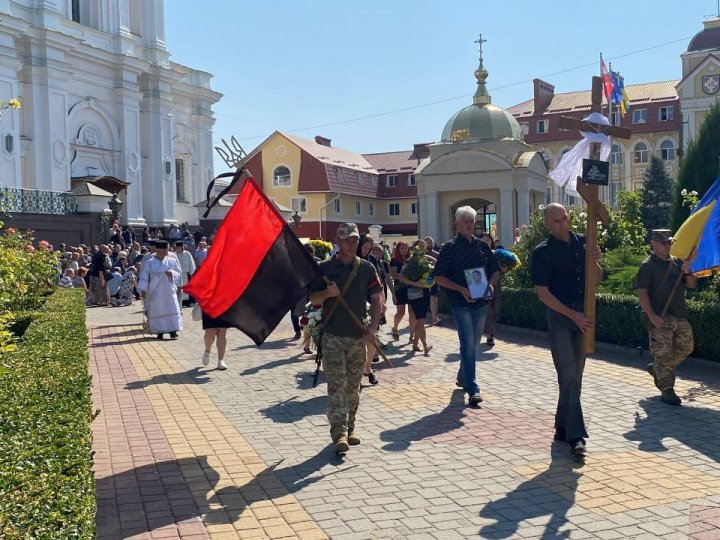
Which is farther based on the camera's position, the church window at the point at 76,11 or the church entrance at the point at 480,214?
the church window at the point at 76,11

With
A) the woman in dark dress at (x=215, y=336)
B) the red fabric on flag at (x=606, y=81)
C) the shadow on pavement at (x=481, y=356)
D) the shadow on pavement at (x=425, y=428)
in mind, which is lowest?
the shadow on pavement at (x=425, y=428)

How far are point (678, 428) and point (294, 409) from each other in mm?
3880

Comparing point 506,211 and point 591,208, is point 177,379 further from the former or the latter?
point 506,211

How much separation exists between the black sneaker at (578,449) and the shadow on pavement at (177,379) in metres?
5.30

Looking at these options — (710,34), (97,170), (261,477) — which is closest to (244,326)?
(261,477)

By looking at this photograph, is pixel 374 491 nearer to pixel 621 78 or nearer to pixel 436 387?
pixel 436 387

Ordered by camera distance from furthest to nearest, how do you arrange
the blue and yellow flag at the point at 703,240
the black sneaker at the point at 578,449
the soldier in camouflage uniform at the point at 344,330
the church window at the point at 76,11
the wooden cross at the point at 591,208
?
the church window at the point at 76,11, the blue and yellow flag at the point at 703,240, the soldier in camouflage uniform at the point at 344,330, the wooden cross at the point at 591,208, the black sneaker at the point at 578,449

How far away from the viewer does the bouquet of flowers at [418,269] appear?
12375mm

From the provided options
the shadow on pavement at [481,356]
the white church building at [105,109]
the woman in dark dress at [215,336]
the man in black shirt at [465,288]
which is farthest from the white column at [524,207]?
the man in black shirt at [465,288]

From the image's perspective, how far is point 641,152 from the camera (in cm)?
6256

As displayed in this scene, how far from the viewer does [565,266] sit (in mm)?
6879

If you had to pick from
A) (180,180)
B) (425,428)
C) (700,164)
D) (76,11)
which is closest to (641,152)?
(180,180)

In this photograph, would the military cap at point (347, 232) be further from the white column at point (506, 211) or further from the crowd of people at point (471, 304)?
the white column at point (506, 211)

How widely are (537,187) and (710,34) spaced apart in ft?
92.4
